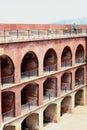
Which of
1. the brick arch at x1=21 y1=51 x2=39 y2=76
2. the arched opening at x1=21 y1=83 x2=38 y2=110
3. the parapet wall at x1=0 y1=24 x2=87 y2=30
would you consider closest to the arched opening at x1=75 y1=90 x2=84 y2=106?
the parapet wall at x1=0 y1=24 x2=87 y2=30

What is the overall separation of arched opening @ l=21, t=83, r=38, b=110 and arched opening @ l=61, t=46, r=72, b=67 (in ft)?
22.7

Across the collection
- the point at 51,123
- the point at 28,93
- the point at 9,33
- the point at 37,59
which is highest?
the point at 9,33

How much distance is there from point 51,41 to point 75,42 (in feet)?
20.2

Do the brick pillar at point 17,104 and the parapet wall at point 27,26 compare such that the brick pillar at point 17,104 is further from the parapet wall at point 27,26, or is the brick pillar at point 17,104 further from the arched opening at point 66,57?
the arched opening at point 66,57

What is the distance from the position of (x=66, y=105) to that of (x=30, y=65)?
9.62m

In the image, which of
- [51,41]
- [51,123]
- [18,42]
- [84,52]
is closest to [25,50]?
[18,42]

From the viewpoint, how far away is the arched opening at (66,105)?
39.9m

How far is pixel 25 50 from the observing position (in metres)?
30.0

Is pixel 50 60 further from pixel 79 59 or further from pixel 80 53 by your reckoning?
pixel 80 53

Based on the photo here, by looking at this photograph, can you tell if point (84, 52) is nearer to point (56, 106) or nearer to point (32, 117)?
point (56, 106)

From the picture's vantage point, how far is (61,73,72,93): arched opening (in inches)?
1544

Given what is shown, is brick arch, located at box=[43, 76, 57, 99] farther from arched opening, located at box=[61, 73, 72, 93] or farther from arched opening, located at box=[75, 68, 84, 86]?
arched opening, located at box=[75, 68, 84, 86]

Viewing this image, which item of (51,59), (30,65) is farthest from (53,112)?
(30,65)

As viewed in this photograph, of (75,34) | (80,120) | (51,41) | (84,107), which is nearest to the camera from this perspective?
(51,41)
